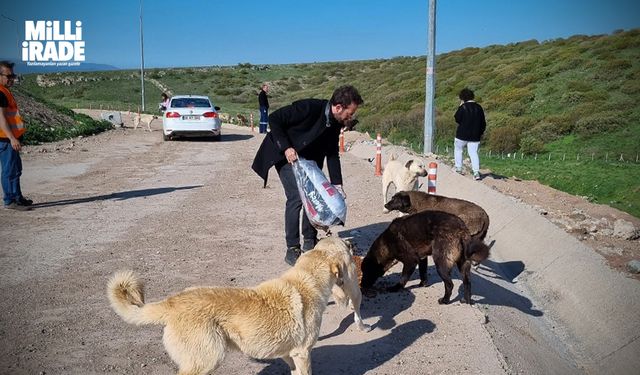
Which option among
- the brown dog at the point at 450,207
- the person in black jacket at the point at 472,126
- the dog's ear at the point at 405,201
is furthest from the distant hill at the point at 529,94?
the dog's ear at the point at 405,201

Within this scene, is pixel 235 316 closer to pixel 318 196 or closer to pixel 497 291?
pixel 318 196

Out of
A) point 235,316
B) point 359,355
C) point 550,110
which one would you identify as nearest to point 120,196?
point 359,355

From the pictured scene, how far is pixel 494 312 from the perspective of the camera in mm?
5848

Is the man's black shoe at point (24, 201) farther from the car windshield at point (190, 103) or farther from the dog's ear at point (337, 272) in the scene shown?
the car windshield at point (190, 103)

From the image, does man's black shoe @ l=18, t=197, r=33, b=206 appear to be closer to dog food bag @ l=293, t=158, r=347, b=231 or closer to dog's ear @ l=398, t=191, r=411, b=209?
dog food bag @ l=293, t=158, r=347, b=231

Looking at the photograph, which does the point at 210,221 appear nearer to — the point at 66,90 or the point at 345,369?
the point at 345,369

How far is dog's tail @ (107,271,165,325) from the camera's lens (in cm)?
328

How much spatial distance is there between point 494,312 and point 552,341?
0.79 m

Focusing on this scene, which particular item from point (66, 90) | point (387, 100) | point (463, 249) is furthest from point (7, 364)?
point (66, 90)

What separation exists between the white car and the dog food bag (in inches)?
640

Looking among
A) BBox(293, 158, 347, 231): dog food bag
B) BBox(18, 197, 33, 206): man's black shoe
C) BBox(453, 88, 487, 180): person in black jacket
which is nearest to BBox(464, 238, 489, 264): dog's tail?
BBox(293, 158, 347, 231): dog food bag

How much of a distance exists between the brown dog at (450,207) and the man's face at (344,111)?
2.71 m

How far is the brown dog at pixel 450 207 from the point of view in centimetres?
738

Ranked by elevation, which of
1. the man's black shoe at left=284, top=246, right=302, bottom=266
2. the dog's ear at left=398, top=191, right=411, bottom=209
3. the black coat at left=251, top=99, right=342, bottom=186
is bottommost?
the man's black shoe at left=284, top=246, right=302, bottom=266
